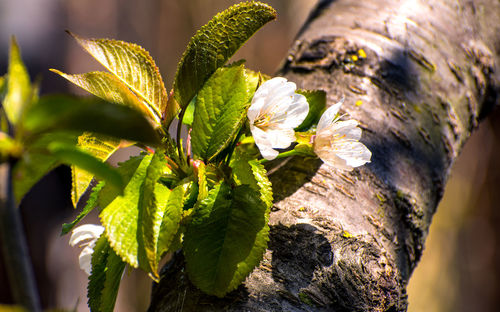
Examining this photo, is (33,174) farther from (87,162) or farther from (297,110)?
(297,110)

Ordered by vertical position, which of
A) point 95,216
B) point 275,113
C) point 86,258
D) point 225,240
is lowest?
point 95,216

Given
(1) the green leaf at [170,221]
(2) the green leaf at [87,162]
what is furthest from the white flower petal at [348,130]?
(2) the green leaf at [87,162]

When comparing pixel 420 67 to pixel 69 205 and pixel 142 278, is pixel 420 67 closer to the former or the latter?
pixel 69 205

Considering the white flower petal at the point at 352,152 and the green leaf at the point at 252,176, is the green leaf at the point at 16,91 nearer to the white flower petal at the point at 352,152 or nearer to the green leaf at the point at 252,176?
the green leaf at the point at 252,176

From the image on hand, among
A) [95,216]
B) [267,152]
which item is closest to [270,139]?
[267,152]

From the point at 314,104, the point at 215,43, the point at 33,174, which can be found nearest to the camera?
the point at 33,174

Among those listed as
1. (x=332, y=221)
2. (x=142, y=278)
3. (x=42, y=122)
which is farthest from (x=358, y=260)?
(x=142, y=278)
